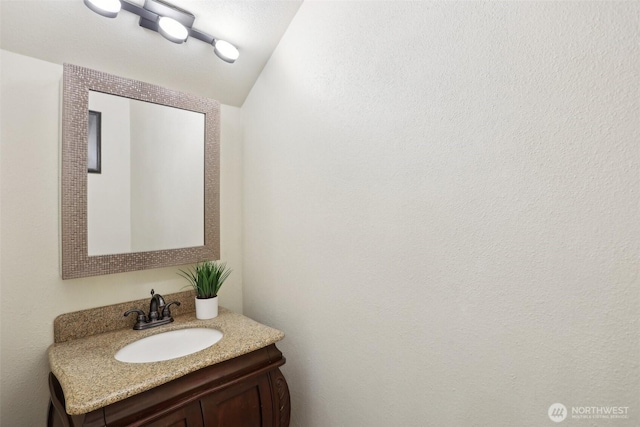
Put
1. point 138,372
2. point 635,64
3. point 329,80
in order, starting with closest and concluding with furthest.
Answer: point 635,64
point 138,372
point 329,80

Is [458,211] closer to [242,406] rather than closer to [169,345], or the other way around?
[242,406]

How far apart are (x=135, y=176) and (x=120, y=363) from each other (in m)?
0.73

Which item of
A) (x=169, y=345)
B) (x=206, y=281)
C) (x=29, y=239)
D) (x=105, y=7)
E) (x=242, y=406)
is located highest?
(x=105, y=7)

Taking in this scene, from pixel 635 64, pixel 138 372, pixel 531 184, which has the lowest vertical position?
pixel 138 372

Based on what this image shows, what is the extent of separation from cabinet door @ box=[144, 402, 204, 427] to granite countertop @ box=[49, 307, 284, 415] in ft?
0.38

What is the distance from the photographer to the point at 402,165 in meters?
1.02

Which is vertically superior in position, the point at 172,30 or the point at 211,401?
the point at 172,30

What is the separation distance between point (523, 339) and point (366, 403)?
0.63 meters

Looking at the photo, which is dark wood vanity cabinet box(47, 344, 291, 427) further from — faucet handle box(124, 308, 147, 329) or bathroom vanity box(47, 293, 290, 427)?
faucet handle box(124, 308, 147, 329)

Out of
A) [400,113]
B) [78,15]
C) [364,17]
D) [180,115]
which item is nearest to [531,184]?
[400,113]

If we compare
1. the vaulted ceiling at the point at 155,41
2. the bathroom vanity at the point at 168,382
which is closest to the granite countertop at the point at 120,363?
the bathroom vanity at the point at 168,382

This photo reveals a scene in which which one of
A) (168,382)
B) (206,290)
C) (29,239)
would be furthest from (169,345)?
(29,239)

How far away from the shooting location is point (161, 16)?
1190 mm

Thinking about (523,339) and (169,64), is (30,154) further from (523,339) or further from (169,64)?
(523,339)
